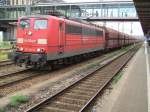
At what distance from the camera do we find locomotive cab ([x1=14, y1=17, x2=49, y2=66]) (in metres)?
16.1

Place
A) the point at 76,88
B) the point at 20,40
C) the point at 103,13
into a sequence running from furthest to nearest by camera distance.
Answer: the point at 103,13
the point at 20,40
the point at 76,88

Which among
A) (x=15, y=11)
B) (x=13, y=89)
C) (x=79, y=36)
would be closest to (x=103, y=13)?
(x=15, y=11)

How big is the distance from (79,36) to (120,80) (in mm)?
7442

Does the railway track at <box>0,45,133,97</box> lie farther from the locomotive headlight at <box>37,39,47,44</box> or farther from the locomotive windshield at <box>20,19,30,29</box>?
the locomotive windshield at <box>20,19,30,29</box>

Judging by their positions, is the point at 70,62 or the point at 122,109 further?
the point at 70,62

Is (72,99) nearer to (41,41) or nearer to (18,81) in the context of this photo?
(18,81)

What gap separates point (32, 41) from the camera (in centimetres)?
1656

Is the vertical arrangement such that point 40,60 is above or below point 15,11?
below

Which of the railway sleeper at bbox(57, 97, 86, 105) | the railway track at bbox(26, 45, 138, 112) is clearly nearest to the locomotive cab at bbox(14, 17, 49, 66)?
the railway track at bbox(26, 45, 138, 112)

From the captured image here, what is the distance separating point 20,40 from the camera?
56.3ft

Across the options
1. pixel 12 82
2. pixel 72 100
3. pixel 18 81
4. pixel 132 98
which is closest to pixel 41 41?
pixel 18 81

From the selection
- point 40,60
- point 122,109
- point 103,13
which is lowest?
point 122,109

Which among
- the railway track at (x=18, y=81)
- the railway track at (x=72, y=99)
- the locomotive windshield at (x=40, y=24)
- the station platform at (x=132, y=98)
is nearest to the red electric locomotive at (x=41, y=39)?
the locomotive windshield at (x=40, y=24)

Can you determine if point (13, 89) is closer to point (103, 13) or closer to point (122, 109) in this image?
point (122, 109)
